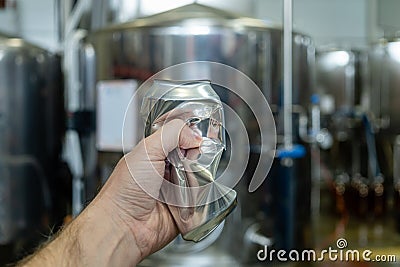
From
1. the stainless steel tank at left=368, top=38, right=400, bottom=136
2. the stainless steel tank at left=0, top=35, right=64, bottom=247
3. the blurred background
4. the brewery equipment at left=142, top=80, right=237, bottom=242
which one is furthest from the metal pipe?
the stainless steel tank at left=0, top=35, right=64, bottom=247

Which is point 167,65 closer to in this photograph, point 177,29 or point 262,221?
point 177,29

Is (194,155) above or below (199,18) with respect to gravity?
below

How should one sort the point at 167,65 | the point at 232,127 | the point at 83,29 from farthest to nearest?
the point at 83,29
the point at 167,65
the point at 232,127

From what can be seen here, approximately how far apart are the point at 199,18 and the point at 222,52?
77mm

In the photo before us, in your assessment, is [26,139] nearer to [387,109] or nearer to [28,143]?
[28,143]

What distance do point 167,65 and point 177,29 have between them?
66 mm

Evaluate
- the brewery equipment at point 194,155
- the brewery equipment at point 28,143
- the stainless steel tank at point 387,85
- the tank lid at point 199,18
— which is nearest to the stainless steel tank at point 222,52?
the tank lid at point 199,18

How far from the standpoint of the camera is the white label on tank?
955mm

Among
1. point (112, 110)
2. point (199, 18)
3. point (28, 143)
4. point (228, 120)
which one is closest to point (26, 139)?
point (28, 143)

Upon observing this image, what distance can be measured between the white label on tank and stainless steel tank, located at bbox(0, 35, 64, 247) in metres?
0.23

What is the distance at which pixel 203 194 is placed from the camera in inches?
19.3

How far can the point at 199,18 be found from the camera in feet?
3.10

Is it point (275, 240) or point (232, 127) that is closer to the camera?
point (232, 127)

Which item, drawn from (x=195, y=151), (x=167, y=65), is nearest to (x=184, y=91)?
(x=195, y=151)
